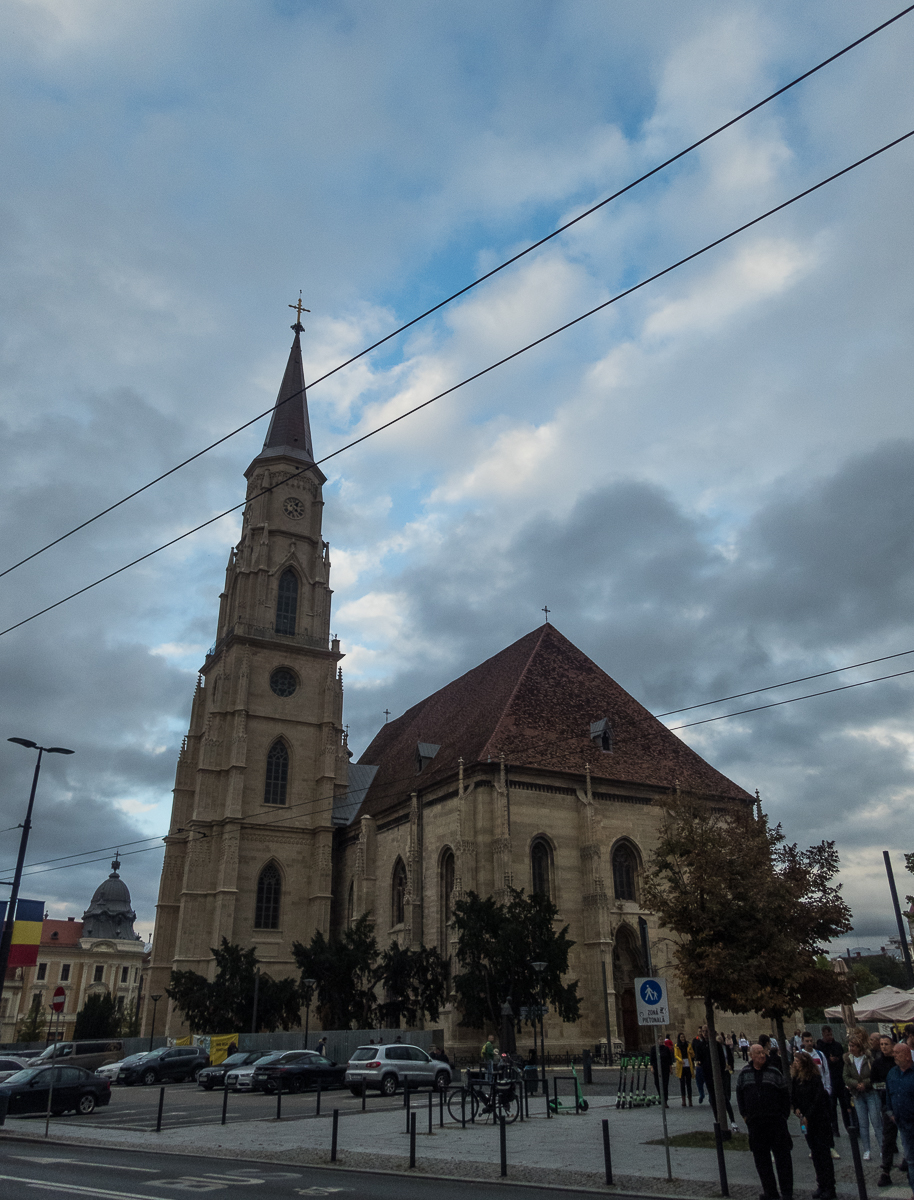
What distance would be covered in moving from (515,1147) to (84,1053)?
30.3 metres

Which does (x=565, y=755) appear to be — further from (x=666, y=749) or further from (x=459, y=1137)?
(x=459, y=1137)

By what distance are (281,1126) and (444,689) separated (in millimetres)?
33667

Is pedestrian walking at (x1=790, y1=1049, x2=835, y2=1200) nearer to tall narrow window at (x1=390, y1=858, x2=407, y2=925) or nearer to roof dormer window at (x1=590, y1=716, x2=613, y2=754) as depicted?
roof dormer window at (x1=590, y1=716, x2=613, y2=754)

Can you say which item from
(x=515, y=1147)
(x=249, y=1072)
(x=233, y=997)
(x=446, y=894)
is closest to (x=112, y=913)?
(x=233, y=997)

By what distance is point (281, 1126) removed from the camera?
690 inches

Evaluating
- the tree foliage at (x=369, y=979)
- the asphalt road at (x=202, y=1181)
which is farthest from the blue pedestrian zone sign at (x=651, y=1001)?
the tree foliage at (x=369, y=979)

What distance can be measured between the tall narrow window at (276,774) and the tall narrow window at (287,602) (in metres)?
6.47

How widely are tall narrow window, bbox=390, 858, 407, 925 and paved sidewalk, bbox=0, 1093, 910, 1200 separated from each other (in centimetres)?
2014

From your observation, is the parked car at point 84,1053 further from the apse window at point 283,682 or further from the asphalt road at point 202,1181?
the asphalt road at point 202,1181

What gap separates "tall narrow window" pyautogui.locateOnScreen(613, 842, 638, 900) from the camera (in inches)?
1423

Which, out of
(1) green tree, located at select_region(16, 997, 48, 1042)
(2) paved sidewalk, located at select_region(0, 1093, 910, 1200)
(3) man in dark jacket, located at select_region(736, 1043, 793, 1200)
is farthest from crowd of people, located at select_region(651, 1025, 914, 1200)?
(1) green tree, located at select_region(16, 997, 48, 1042)

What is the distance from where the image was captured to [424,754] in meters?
41.9

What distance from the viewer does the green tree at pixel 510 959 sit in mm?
28130

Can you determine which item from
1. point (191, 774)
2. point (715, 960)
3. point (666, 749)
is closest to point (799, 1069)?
point (715, 960)
